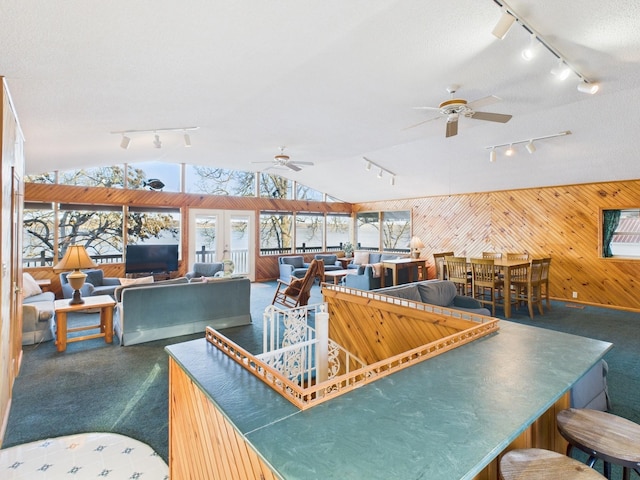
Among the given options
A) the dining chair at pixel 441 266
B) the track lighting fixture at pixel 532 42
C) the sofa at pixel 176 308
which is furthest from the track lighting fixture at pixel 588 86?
the sofa at pixel 176 308

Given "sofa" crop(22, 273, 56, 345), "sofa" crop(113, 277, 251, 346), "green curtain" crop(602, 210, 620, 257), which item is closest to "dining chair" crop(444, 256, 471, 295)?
"green curtain" crop(602, 210, 620, 257)

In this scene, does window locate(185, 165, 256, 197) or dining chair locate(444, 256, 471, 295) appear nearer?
dining chair locate(444, 256, 471, 295)

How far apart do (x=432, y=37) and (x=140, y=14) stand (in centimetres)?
188

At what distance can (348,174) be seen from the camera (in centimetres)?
869

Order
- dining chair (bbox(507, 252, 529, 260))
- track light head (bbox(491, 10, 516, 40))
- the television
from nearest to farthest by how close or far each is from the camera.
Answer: track light head (bbox(491, 10, 516, 40)) < dining chair (bbox(507, 252, 529, 260)) < the television

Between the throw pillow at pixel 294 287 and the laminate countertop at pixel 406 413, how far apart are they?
3920 mm

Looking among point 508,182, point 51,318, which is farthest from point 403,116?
point 51,318

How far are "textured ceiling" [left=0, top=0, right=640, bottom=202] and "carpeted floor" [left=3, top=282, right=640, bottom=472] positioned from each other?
8.12ft

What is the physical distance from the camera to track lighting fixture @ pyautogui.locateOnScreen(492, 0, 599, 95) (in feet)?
6.67

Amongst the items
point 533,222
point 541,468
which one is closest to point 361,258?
point 533,222

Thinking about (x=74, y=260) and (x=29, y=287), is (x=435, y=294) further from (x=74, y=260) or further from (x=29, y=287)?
(x=29, y=287)

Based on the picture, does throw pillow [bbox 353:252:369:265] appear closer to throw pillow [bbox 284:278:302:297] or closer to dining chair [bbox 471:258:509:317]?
dining chair [bbox 471:258:509:317]

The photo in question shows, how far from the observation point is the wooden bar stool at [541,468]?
1.12 metres

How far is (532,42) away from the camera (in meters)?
2.38
